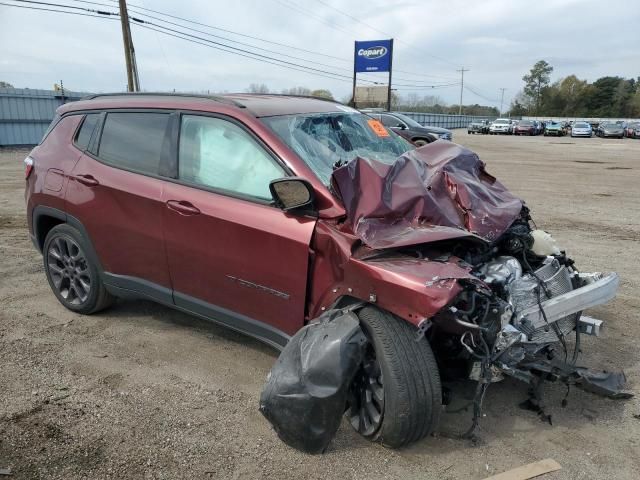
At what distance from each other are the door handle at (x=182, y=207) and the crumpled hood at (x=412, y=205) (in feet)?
3.22

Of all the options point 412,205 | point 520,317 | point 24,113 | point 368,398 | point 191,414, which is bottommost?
point 191,414

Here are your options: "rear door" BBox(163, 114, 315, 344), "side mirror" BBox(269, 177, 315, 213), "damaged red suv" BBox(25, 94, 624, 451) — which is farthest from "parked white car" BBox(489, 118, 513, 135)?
"side mirror" BBox(269, 177, 315, 213)

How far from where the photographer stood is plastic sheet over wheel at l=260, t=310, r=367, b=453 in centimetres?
255

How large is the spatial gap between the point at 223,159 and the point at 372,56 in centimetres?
4116

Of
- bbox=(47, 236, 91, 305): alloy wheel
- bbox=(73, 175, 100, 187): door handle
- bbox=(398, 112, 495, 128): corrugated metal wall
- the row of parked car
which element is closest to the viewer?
bbox=(73, 175, 100, 187): door handle

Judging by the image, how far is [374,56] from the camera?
4159cm

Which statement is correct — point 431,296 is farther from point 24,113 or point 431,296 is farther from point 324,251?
point 24,113

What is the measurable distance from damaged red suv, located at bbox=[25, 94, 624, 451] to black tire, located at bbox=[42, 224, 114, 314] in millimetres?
27

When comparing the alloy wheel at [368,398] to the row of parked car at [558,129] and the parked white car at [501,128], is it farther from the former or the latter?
the parked white car at [501,128]

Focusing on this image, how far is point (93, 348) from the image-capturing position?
386 centimetres

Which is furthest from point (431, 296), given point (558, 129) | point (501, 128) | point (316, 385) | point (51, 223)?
point (501, 128)

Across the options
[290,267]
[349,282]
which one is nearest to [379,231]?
[349,282]

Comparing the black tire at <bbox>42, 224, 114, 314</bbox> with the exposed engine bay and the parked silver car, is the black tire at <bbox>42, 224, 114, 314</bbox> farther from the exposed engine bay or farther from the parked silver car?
the parked silver car

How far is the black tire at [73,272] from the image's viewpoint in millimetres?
4219
